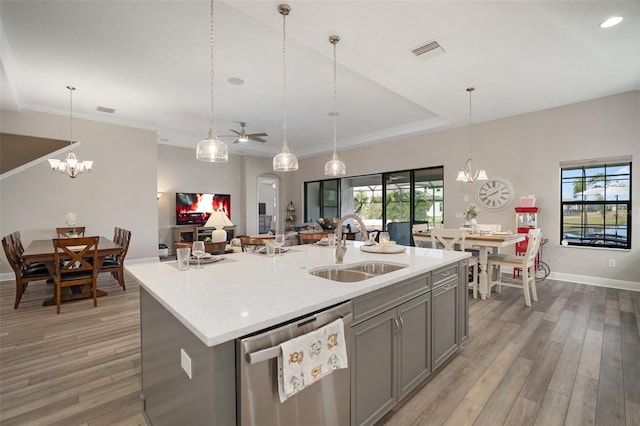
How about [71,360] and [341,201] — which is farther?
[341,201]

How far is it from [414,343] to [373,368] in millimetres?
450

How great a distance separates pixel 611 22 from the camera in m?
2.72

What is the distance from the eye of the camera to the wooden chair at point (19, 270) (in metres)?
3.40

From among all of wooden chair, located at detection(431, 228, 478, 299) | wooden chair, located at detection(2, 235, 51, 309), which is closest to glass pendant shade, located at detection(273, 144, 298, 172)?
wooden chair, located at detection(431, 228, 478, 299)

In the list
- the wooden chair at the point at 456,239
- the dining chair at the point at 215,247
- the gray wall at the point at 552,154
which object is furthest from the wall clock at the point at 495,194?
the dining chair at the point at 215,247

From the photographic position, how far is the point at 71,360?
2424mm

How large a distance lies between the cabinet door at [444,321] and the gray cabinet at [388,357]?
0.10 metres

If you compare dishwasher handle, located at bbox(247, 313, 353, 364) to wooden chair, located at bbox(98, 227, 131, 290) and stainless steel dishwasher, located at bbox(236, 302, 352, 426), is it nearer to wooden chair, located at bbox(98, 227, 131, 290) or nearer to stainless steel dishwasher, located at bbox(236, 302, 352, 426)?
stainless steel dishwasher, located at bbox(236, 302, 352, 426)

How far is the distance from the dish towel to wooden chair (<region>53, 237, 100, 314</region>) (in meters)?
3.73

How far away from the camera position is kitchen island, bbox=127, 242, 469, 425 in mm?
1060

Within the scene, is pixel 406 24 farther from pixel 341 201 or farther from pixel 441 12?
pixel 341 201

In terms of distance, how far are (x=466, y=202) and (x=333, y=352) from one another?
221 inches

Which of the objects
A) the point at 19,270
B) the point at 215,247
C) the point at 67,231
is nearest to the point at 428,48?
the point at 215,247

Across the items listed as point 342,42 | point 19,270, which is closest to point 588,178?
point 342,42
